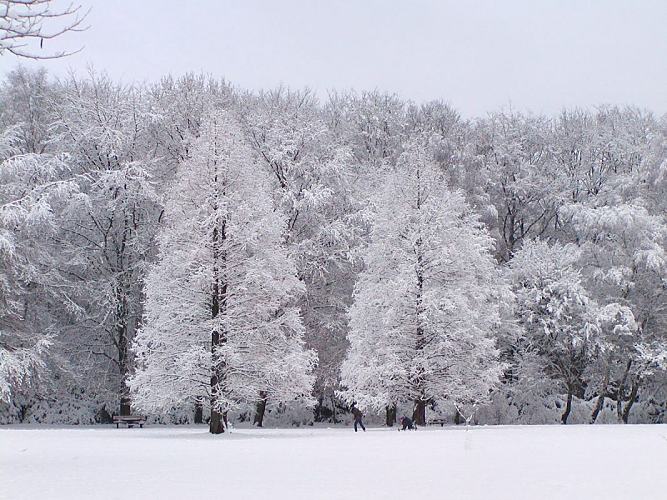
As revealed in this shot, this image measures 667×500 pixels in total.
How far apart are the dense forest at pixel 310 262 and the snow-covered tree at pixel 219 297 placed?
3.4 inches

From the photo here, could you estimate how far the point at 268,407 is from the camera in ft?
134

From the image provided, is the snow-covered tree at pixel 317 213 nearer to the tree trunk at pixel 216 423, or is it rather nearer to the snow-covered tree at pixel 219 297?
the snow-covered tree at pixel 219 297

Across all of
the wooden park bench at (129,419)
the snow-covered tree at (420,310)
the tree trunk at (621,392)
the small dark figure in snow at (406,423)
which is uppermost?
the snow-covered tree at (420,310)

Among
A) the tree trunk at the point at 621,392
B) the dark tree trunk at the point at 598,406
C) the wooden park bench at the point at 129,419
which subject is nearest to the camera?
the wooden park bench at the point at 129,419

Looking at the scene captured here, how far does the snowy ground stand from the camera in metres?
12.3

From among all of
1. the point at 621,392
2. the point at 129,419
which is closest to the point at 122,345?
the point at 129,419

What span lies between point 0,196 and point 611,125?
128 feet

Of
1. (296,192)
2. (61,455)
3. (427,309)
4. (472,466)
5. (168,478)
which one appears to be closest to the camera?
(168,478)

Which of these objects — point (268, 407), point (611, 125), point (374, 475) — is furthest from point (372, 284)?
point (611, 125)

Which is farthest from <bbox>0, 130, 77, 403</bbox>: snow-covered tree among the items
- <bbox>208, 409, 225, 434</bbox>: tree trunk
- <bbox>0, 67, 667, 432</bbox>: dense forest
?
<bbox>208, 409, 225, 434</bbox>: tree trunk

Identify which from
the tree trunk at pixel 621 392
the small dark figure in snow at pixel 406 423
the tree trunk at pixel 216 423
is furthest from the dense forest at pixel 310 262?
the small dark figure in snow at pixel 406 423

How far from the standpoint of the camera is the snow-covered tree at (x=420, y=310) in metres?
31.6

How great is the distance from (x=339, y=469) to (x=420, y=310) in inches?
673

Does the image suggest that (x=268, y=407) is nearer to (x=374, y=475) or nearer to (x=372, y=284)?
(x=372, y=284)
